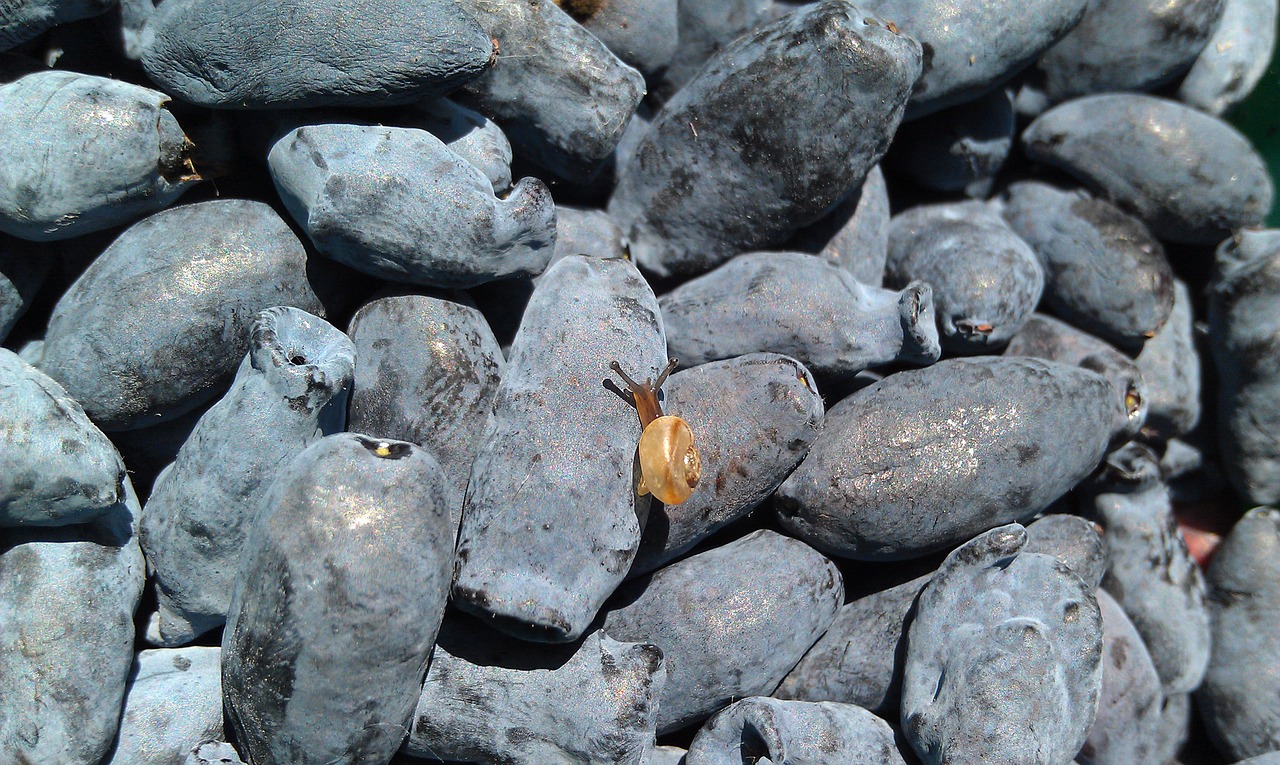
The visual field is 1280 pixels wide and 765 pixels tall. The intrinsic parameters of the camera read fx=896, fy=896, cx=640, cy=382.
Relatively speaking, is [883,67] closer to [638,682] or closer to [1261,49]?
[638,682]

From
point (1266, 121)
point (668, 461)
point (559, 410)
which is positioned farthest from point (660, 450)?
point (1266, 121)

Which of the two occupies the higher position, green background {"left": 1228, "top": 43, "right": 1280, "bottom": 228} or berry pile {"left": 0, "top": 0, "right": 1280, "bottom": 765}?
green background {"left": 1228, "top": 43, "right": 1280, "bottom": 228}

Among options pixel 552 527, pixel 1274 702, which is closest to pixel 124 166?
pixel 552 527

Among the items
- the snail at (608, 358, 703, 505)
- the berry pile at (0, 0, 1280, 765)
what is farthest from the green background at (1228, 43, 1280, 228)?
the snail at (608, 358, 703, 505)

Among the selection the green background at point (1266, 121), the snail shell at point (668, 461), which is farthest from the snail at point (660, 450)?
the green background at point (1266, 121)

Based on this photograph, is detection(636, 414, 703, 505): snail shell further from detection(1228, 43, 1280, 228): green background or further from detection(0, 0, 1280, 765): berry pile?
detection(1228, 43, 1280, 228): green background

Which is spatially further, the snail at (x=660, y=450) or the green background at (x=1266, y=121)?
the green background at (x=1266, y=121)

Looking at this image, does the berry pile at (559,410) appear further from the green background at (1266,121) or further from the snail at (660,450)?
the green background at (1266,121)
